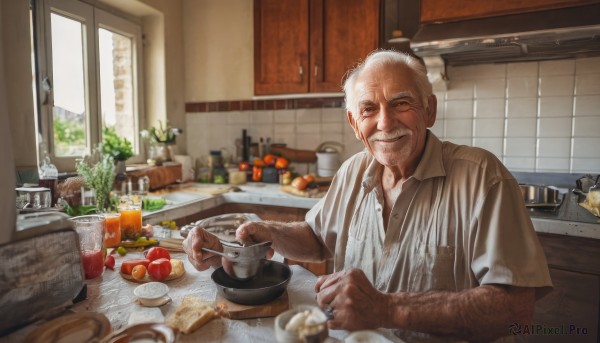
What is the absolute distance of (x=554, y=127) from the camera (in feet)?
8.18

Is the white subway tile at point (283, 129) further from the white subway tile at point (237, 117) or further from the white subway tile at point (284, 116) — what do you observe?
the white subway tile at point (237, 117)

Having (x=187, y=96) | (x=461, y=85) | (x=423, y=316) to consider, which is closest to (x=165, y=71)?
(x=187, y=96)

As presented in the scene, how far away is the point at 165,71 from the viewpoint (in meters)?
3.39

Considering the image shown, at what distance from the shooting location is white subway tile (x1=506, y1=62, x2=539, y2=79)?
2.52m

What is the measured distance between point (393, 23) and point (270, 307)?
2.58 metres

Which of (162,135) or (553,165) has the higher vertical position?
(162,135)

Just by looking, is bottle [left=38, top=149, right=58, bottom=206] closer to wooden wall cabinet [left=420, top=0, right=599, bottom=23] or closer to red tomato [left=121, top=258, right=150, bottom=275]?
red tomato [left=121, top=258, right=150, bottom=275]

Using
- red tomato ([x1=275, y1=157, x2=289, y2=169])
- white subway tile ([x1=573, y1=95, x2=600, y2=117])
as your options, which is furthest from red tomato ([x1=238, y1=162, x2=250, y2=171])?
white subway tile ([x1=573, y1=95, x2=600, y2=117])

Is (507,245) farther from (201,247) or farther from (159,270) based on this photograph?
(159,270)

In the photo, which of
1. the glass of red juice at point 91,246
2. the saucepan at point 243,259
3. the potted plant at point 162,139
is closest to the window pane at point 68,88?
the potted plant at point 162,139

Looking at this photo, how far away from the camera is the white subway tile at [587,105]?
238 cm

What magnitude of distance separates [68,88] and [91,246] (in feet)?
6.25

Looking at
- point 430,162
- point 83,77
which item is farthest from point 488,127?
point 83,77

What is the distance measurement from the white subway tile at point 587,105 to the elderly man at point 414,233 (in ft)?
5.58
